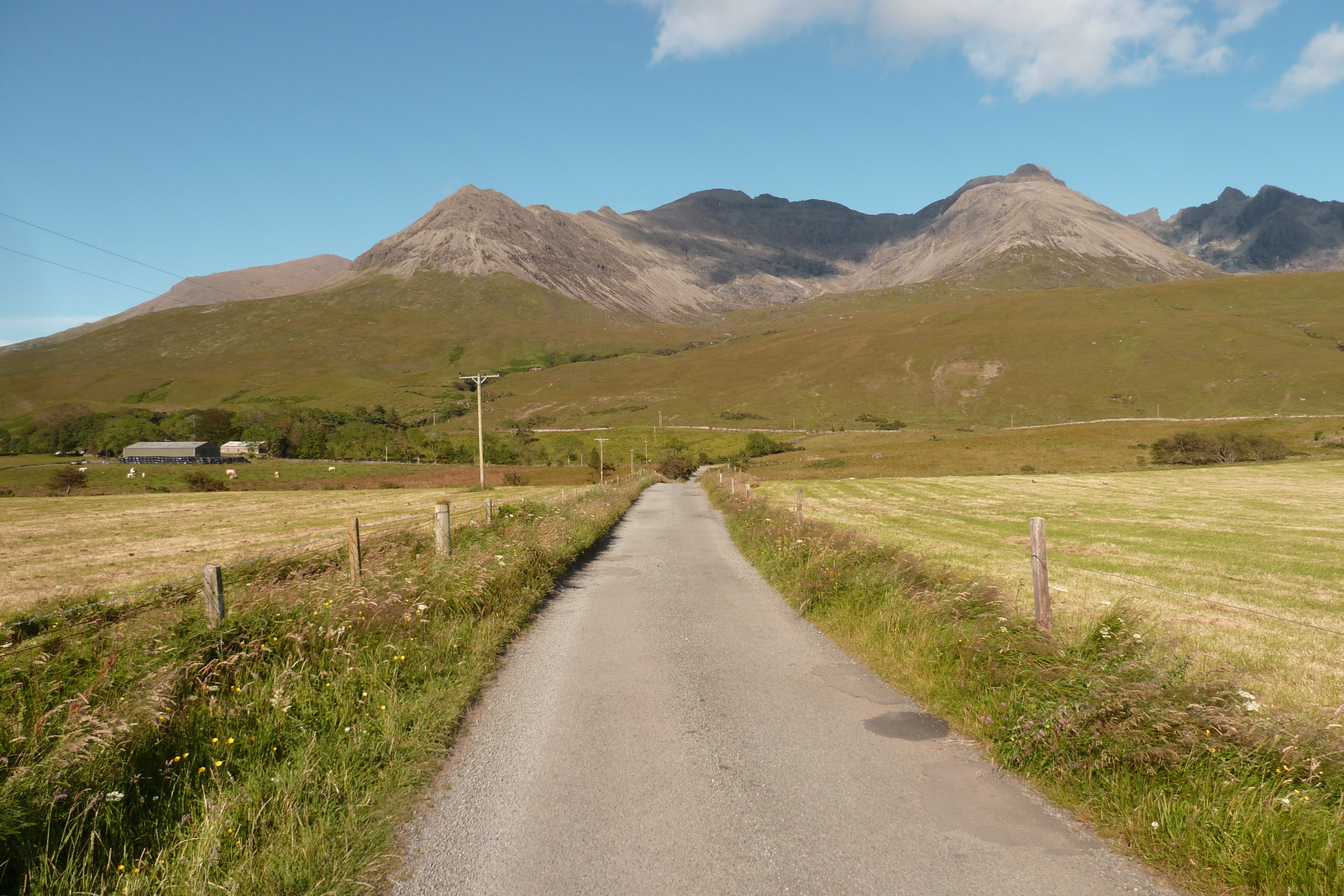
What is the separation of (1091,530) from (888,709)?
2567 cm

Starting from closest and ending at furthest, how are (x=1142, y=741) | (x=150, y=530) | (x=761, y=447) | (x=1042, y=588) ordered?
1. (x=1142, y=741)
2. (x=1042, y=588)
3. (x=150, y=530)
4. (x=761, y=447)

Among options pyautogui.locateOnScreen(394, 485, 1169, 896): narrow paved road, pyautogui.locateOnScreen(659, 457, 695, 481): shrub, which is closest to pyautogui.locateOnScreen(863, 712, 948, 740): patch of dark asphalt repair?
pyautogui.locateOnScreen(394, 485, 1169, 896): narrow paved road

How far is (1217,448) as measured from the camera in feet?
231

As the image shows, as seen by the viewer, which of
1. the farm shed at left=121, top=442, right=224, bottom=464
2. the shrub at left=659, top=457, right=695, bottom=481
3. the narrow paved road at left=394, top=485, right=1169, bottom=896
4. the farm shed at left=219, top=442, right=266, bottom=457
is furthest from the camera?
the farm shed at left=219, top=442, right=266, bottom=457

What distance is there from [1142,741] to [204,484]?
311 feet

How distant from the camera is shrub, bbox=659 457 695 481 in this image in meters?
103

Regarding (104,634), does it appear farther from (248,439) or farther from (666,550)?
(248,439)

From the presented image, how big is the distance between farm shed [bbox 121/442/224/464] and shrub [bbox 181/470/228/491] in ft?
172

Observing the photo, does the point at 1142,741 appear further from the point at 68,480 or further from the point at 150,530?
the point at 68,480

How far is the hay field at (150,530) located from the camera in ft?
77.8

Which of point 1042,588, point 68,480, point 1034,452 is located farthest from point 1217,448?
point 68,480

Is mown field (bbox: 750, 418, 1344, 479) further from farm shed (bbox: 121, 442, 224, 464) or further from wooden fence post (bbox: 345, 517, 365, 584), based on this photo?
farm shed (bbox: 121, 442, 224, 464)

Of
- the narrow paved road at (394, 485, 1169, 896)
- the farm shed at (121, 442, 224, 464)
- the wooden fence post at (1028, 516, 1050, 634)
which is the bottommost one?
the narrow paved road at (394, 485, 1169, 896)

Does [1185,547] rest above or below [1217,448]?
below
